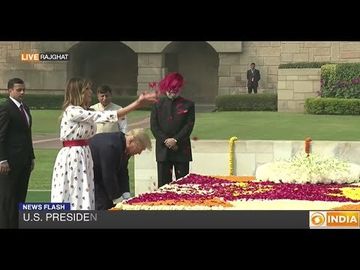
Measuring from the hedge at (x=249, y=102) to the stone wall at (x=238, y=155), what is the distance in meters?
0.38

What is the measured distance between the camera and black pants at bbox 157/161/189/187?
10.6 m

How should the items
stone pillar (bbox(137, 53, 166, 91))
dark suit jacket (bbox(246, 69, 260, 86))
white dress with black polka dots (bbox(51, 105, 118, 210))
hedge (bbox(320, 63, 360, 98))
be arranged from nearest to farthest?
white dress with black polka dots (bbox(51, 105, 118, 210)) < stone pillar (bbox(137, 53, 166, 91)) < hedge (bbox(320, 63, 360, 98)) < dark suit jacket (bbox(246, 69, 260, 86))

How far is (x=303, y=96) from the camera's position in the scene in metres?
10.7

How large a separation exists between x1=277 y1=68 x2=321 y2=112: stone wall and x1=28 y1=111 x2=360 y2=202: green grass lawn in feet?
0.42

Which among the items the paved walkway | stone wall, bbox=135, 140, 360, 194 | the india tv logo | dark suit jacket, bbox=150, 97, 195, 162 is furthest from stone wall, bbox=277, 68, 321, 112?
the india tv logo

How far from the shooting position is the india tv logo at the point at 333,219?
868 cm

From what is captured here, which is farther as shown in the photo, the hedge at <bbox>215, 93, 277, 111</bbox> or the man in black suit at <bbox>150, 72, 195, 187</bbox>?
the hedge at <bbox>215, 93, 277, 111</bbox>

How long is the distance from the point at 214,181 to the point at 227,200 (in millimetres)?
1290

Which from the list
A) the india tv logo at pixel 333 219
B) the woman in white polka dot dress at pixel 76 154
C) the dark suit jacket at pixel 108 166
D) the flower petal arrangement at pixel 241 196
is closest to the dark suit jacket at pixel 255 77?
the flower petal arrangement at pixel 241 196

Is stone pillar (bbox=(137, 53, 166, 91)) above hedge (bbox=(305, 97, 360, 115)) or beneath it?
above

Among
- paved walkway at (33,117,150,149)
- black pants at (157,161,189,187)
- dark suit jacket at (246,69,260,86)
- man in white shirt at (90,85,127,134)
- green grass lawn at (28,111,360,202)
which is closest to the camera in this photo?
paved walkway at (33,117,150,149)

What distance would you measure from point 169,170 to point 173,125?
55 centimetres

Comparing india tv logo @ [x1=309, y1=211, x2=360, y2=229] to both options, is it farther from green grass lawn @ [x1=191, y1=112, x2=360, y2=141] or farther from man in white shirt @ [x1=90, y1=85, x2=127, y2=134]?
man in white shirt @ [x1=90, y1=85, x2=127, y2=134]

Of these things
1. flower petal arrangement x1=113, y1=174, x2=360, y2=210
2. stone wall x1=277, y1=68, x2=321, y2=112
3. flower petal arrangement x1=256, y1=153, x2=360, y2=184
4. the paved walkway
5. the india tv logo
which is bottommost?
the india tv logo
